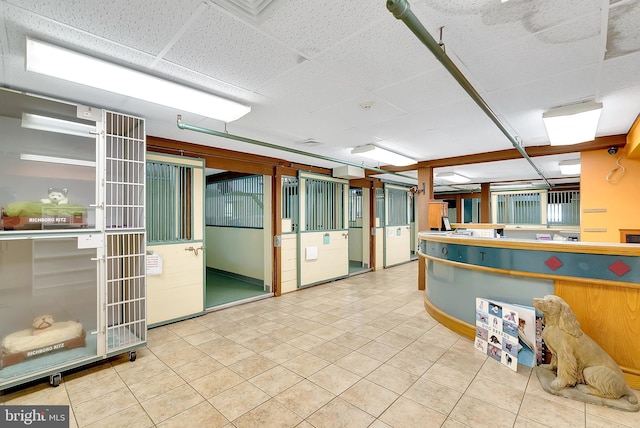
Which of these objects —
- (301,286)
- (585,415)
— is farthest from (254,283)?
(585,415)

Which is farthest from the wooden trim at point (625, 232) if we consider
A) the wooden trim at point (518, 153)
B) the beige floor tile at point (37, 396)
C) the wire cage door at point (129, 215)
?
the beige floor tile at point (37, 396)

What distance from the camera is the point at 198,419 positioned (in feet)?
6.55

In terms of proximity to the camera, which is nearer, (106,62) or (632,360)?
(106,62)

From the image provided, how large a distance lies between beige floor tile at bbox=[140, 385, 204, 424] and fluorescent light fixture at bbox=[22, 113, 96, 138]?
7.71 ft

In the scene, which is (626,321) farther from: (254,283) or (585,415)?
(254,283)

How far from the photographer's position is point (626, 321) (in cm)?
236

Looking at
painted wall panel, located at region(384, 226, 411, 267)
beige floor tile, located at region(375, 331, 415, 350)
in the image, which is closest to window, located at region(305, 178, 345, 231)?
painted wall panel, located at region(384, 226, 411, 267)

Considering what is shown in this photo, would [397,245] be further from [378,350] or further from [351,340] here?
[378,350]

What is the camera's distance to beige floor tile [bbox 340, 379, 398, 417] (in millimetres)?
2104

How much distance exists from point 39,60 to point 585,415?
172 inches

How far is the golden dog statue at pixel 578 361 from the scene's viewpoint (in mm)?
2109

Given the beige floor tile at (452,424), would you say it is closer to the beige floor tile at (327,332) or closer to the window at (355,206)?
the beige floor tile at (327,332)

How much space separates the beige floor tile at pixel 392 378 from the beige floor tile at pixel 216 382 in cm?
116

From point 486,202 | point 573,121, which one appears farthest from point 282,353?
point 486,202
